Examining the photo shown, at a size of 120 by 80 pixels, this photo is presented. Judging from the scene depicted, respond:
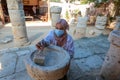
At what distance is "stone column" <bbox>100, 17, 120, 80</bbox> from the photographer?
156cm

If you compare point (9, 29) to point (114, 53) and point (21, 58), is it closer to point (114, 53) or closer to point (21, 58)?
point (21, 58)

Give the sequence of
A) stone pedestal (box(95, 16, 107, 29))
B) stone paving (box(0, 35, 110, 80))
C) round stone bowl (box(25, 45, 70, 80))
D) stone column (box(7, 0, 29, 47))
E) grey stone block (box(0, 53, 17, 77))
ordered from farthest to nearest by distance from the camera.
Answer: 1. stone pedestal (box(95, 16, 107, 29))
2. stone column (box(7, 0, 29, 47))
3. grey stone block (box(0, 53, 17, 77))
4. stone paving (box(0, 35, 110, 80))
5. round stone bowl (box(25, 45, 70, 80))

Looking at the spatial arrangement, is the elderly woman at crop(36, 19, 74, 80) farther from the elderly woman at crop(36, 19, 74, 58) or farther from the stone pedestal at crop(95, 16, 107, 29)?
the stone pedestal at crop(95, 16, 107, 29)

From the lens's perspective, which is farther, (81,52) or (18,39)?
(18,39)

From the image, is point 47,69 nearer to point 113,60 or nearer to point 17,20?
point 113,60

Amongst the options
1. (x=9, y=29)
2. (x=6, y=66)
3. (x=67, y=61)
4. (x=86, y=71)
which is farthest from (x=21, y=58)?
(x=9, y=29)

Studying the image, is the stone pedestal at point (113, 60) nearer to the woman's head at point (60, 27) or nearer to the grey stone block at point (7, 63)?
the woman's head at point (60, 27)

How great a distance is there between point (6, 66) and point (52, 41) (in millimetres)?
1530

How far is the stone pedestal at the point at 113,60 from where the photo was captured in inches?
61.2

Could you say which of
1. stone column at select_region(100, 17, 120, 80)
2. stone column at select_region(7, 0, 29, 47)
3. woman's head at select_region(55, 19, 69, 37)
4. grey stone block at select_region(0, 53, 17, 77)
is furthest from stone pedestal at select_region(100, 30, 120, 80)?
stone column at select_region(7, 0, 29, 47)

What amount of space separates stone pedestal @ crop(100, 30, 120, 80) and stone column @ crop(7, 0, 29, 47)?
15.3ft

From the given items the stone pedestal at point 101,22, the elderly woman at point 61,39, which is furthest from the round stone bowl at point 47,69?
the stone pedestal at point 101,22

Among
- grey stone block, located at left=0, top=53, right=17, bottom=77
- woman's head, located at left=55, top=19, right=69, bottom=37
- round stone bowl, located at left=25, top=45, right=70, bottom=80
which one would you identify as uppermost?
woman's head, located at left=55, top=19, right=69, bottom=37

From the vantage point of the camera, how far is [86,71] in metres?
2.65
